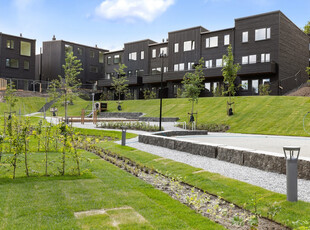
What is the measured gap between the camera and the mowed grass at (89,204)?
395cm

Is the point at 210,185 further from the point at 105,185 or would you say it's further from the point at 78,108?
the point at 78,108

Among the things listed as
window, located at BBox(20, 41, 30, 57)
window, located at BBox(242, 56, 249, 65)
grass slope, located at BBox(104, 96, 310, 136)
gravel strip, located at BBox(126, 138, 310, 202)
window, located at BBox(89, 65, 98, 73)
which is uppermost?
window, located at BBox(20, 41, 30, 57)

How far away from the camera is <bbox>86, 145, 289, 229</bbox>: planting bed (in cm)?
412

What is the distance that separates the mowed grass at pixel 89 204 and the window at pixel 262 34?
1328 inches

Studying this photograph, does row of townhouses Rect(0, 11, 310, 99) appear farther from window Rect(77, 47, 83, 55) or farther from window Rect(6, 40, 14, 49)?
window Rect(6, 40, 14, 49)

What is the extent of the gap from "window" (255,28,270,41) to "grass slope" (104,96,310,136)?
1188 cm

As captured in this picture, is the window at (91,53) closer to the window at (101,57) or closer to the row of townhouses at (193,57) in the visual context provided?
the row of townhouses at (193,57)

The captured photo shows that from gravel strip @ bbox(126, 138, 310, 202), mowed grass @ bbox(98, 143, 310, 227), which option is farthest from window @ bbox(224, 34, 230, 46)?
mowed grass @ bbox(98, 143, 310, 227)

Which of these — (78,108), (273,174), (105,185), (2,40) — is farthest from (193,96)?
(2,40)

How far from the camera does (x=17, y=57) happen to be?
1961 inches

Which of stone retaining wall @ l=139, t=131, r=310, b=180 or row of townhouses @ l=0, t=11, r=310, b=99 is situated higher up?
row of townhouses @ l=0, t=11, r=310, b=99

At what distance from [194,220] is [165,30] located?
44.8 meters

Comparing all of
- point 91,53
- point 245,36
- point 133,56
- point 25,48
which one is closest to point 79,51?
point 91,53

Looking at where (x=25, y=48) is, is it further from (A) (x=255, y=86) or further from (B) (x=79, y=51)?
(A) (x=255, y=86)
